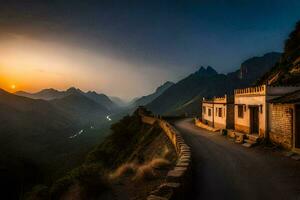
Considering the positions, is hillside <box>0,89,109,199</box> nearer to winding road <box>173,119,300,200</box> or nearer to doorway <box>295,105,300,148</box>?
winding road <box>173,119,300,200</box>

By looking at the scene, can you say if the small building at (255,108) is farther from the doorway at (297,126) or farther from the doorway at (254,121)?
the doorway at (297,126)

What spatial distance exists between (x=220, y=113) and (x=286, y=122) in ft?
64.4

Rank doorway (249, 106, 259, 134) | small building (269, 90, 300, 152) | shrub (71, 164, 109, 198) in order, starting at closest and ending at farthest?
shrub (71, 164, 109, 198)
small building (269, 90, 300, 152)
doorway (249, 106, 259, 134)

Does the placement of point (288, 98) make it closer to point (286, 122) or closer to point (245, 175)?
point (286, 122)

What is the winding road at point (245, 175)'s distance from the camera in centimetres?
936

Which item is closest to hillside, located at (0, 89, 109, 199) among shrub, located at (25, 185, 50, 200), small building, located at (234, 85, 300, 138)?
shrub, located at (25, 185, 50, 200)

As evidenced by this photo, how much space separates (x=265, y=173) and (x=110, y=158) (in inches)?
1451

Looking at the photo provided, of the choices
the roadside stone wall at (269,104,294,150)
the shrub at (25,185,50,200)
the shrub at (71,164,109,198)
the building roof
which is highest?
the building roof

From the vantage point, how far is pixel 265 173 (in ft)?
40.8

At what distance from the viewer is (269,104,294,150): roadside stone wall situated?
18.3m

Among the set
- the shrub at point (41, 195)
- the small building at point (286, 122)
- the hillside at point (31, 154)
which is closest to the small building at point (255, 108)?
the small building at point (286, 122)

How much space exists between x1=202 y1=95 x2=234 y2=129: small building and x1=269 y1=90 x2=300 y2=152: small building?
1274 centimetres

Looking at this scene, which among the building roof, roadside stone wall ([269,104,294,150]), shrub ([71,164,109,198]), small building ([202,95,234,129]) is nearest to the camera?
shrub ([71,164,109,198])

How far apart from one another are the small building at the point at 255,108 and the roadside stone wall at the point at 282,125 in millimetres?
915
